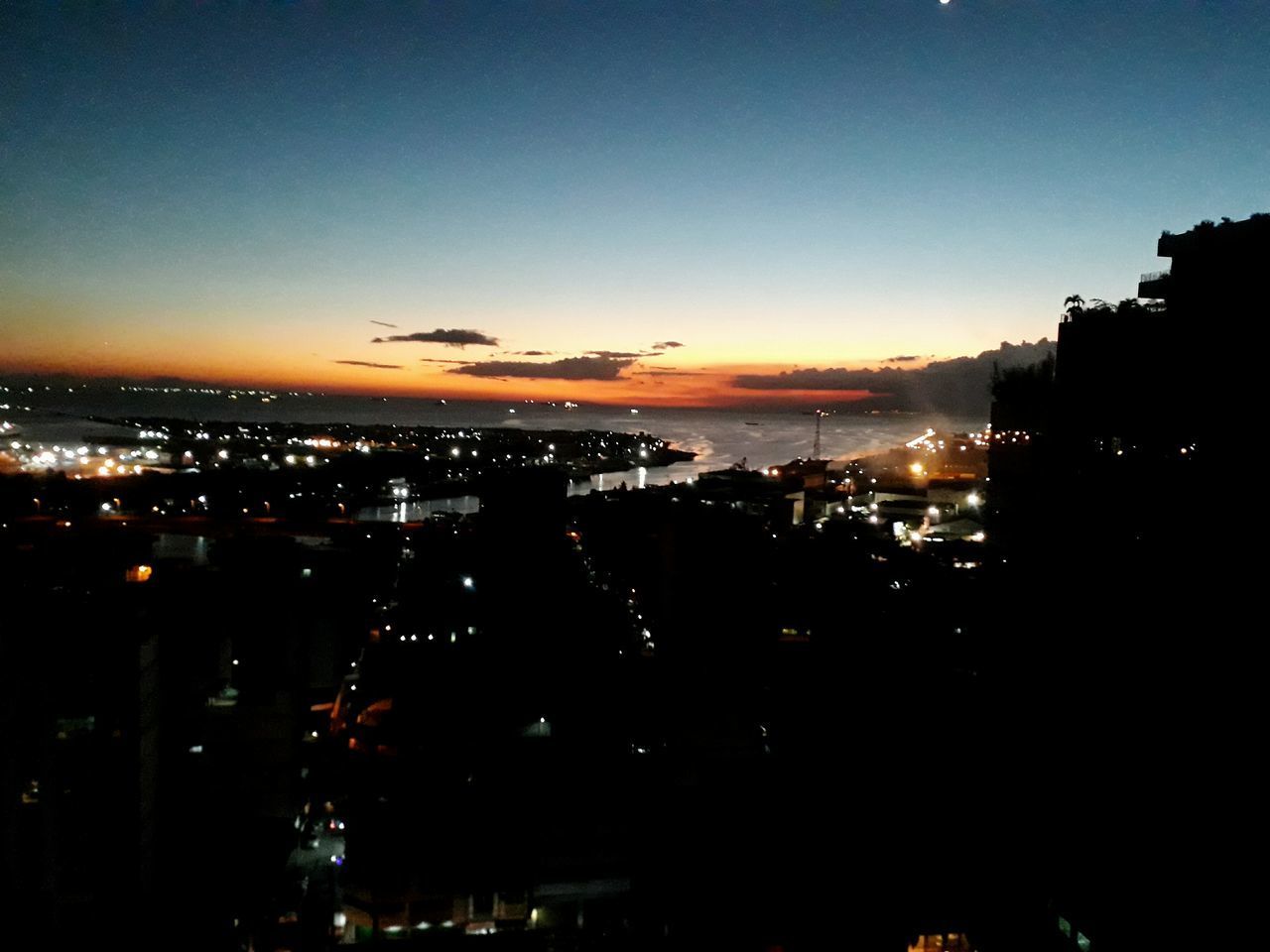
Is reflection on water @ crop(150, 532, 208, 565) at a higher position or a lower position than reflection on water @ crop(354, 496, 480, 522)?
higher

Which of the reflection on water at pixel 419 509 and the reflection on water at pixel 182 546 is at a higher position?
the reflection on water at pixel 182 546

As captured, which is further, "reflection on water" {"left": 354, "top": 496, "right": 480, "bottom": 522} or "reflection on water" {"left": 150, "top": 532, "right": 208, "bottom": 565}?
"reflection on water" {"left": 354, "top": 496, "right": 480, "bottom": 522}

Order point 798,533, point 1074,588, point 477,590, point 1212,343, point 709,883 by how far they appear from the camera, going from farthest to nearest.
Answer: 1. point 798,533
2. point 477,590
3. point 1212,343
4. point 1074,588
5. point 709,883

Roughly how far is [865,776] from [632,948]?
1591mm

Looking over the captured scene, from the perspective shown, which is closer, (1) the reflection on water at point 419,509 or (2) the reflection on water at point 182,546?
(2) the reflection on water at point 182,546

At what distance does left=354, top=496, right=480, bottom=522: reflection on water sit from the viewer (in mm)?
19031

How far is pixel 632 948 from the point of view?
323 cm

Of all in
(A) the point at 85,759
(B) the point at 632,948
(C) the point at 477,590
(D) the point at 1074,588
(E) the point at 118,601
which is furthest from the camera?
(C) the point at 477,590

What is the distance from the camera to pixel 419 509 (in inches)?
842

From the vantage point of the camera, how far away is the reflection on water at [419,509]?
19031mm

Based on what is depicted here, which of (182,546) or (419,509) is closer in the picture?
(182,546)

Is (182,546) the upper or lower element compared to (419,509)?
upper

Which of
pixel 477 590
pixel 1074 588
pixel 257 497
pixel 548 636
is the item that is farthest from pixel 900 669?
pixel 257 497

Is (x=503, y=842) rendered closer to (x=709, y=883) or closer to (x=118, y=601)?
(x=709, y=883)
